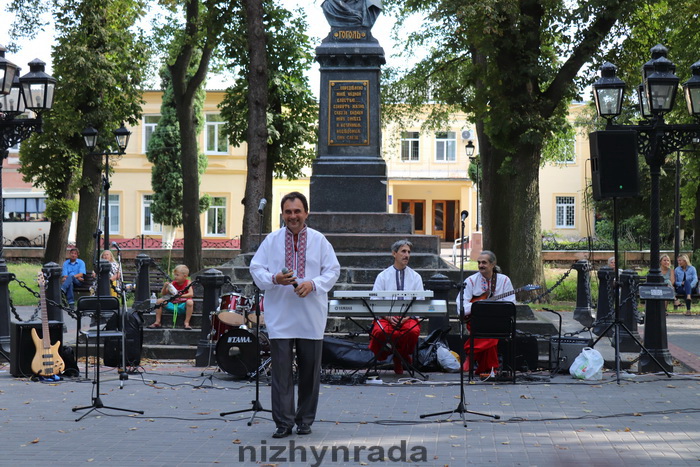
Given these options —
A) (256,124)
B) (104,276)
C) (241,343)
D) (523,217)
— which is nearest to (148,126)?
(256,124)

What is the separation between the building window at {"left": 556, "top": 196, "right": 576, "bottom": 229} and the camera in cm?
5625

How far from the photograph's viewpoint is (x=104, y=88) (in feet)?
94.2

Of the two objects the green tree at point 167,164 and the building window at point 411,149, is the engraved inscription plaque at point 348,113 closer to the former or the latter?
the green tree at point 167,164

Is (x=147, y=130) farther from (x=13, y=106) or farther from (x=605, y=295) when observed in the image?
(x=13, y=106)

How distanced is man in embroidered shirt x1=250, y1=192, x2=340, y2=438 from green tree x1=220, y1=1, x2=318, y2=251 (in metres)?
17.8

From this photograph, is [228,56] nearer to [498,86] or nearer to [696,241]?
[498,86]

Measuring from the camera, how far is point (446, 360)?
11.8m

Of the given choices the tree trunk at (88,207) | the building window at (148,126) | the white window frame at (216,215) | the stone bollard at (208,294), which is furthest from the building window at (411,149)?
the stone bollard at (208,294)

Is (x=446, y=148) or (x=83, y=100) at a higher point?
(x=446, y=148)

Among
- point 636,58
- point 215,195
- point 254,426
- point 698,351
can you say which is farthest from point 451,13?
point 215,195

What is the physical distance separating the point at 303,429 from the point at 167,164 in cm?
4163

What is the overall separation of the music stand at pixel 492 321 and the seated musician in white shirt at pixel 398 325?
2.49ft

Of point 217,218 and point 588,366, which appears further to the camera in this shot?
point 217,218

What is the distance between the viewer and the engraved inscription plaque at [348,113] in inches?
675
